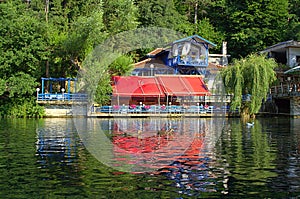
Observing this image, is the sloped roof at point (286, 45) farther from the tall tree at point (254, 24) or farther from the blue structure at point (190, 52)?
the blue structure at point (190, 52)

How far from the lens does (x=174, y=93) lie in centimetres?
4212

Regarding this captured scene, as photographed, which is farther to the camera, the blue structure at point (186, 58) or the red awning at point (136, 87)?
the blue structure at point (186, 58)

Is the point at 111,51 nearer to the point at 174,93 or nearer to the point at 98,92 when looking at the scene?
the point at 98,92

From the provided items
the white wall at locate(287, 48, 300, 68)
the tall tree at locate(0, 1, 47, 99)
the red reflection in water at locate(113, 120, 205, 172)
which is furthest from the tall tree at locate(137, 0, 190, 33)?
the red reflection in water at locate(113, 120, 205, 172)

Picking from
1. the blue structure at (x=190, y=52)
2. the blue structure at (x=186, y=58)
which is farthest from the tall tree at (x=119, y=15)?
the blue structure at (x=190, y=52)

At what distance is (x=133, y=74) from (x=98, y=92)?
7.95 meters

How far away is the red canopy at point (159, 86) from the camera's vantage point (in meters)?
42.2

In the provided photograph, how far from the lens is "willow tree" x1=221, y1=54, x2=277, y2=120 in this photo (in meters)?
36.9

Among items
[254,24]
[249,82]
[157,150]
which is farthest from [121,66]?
[157,150]

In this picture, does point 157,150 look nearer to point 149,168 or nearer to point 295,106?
point 149,168

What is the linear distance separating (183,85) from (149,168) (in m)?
31.9

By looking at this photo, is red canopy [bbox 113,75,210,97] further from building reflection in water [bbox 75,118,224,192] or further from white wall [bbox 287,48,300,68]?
building reflection in water [bbox 75,118,224,192]

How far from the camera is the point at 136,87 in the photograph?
43.0 m

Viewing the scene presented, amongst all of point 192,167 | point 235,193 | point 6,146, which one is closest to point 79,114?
point 6,146
